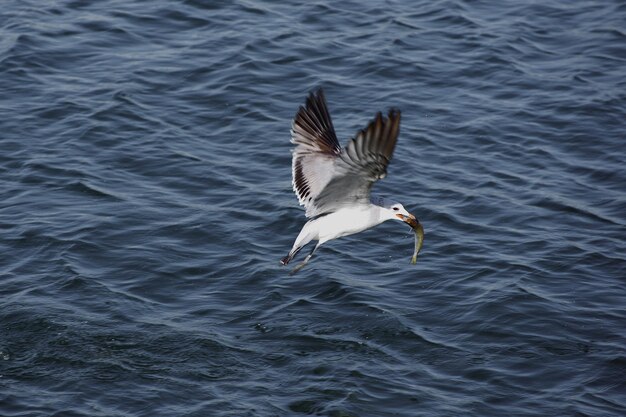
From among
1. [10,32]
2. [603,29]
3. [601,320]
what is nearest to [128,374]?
[601,320]

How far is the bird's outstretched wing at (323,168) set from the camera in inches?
437

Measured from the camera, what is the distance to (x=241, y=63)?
19.5m

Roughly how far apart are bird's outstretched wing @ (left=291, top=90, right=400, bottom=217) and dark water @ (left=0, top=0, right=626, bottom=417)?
195cm

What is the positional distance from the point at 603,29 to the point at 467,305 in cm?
961

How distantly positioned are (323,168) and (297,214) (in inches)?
147

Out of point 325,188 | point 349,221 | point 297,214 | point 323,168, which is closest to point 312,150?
point 323,168

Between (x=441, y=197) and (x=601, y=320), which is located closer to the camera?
(x=601, y=320)

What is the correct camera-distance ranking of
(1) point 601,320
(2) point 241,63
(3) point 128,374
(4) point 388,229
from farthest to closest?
(2) point 241,63 < (4) point 388,229 < (1) point 601,320 < (3) point 128,374

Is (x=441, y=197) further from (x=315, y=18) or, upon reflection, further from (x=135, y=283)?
(x=315, y=18)

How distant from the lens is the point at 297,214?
15562 mm

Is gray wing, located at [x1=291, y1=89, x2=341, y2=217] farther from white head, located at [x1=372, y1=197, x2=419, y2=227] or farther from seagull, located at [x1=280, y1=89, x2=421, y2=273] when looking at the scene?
white head, located at [x1=372, y1=197, x2=419, y2=227]

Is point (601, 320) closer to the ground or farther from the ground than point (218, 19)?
closer to the ground

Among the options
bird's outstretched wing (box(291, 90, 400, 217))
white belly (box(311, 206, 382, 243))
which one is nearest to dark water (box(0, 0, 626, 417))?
white belly (box(311, 206, 382, 243))

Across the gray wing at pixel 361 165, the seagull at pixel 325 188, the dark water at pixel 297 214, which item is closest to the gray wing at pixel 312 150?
the seagull at pixel 325 188
